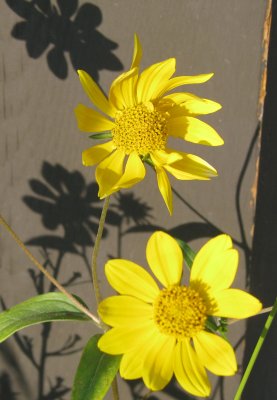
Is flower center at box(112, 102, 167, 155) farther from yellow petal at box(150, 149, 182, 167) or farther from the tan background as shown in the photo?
the tan background

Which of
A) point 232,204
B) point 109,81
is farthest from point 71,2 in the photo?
point 232,204

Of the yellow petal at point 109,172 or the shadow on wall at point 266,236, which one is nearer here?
the yellow petal at point 109,172

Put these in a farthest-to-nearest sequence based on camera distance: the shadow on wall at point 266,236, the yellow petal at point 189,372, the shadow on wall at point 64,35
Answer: the shadow on wall at point 266,236 → the shadow on wall at point 64,35 → the yellow petal at point 189,372

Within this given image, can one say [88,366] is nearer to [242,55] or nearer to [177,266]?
[177,266]

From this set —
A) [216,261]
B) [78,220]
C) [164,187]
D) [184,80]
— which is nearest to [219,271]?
[216,261]

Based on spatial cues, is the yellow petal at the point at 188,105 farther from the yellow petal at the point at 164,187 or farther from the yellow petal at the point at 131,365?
the yellow petal at the point at 131,365

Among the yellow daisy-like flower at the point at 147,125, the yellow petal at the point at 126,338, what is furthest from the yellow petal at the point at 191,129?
the yellow petal at the point at 126,338
